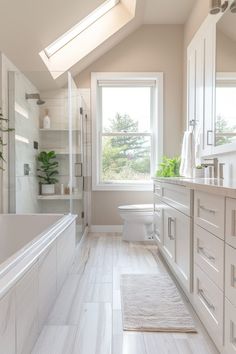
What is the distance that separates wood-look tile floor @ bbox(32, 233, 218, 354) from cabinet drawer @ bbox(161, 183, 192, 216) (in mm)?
637

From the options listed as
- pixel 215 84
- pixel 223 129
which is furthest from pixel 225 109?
pixel 215 84

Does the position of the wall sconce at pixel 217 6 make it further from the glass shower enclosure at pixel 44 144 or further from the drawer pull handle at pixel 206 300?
the drawer pull handle at pixel 206 300

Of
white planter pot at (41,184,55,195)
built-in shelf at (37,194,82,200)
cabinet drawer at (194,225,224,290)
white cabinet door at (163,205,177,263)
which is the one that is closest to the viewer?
cabinet drawer at (194,225,224,290)

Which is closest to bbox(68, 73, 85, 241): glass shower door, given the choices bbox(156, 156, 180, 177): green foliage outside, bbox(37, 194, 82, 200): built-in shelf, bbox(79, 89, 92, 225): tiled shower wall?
bbox(37, 194, 82, 200): built-in shelf

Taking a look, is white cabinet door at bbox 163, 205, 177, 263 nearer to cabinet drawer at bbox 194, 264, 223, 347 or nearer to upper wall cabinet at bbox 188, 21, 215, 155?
cabinet drawer at bbox 194, 264, 223, 347

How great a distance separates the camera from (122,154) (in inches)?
180

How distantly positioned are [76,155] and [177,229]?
1848mm

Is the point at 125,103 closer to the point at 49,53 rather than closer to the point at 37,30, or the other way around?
the point at 49,53

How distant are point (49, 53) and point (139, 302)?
114 inches

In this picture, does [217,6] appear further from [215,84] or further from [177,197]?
[177,197]

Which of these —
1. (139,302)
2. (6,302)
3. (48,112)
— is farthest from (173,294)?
(48,112)

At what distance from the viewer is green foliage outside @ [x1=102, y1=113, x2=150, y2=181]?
15.0ft

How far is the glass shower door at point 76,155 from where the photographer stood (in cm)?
359

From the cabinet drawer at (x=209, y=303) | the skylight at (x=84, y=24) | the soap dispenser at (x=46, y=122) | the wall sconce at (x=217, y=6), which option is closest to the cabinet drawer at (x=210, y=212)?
the cabinet drawer at (x=209, y=303)
